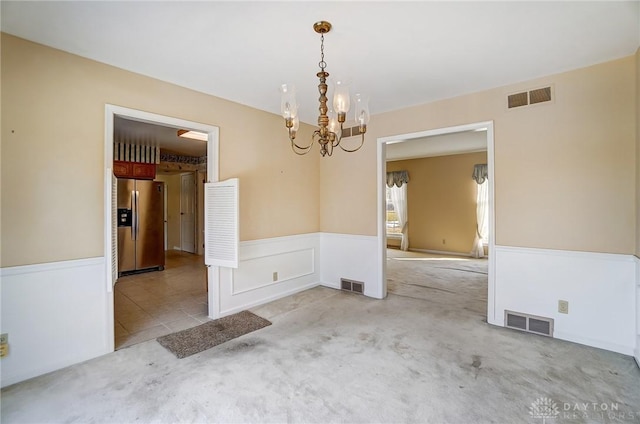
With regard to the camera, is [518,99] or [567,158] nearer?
[567,158]

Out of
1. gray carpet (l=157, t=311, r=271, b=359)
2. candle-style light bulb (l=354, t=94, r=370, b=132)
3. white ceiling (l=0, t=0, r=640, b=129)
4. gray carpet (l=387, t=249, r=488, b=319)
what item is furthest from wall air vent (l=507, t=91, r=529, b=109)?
gray carpet (l=157, t=311, r=271, b=359)

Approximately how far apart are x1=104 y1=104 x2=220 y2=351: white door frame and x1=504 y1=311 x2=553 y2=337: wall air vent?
3327mm

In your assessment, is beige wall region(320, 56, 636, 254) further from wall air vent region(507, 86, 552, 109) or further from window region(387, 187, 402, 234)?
window region(387, 187, 402, 234)

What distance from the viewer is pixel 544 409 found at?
190 centimetres

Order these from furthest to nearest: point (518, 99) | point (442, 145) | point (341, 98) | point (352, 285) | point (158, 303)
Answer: point (442, 145) < point (352, 285) < point (158, 303) < point (518, 99) < point (341, 98)

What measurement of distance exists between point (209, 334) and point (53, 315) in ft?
4.25

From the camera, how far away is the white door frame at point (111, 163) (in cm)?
256

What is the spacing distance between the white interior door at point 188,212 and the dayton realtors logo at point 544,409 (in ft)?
26.1

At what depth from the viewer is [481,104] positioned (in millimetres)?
3359

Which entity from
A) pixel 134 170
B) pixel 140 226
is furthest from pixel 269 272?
A: pixel 134 170

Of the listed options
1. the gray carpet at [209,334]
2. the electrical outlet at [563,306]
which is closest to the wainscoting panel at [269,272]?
the gray carpet at [209,334]

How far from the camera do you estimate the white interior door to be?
8148mm

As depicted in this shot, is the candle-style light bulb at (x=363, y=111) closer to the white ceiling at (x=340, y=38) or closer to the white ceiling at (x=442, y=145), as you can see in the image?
the white ceiling at (x=340, y=38)

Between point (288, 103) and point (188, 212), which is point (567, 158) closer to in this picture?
point (288, 103)
